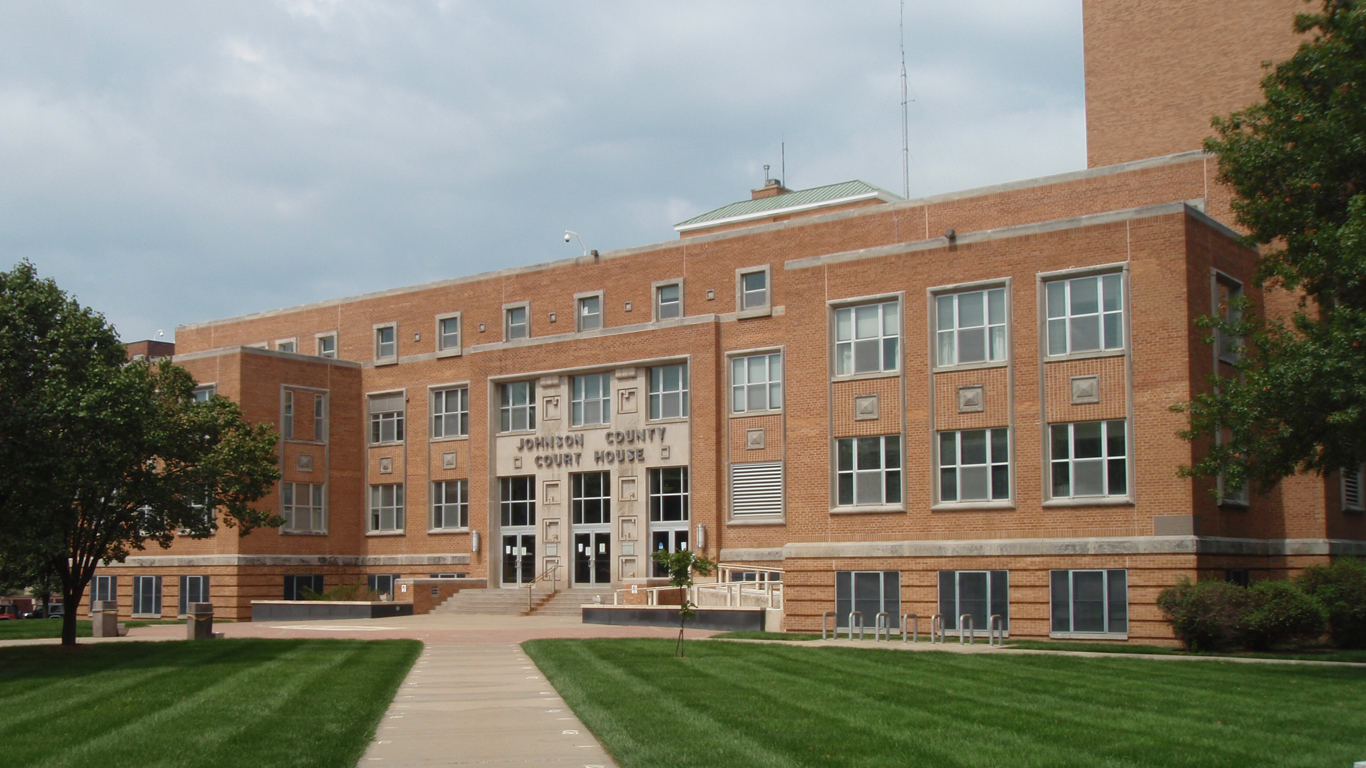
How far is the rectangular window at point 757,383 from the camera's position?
44531mm

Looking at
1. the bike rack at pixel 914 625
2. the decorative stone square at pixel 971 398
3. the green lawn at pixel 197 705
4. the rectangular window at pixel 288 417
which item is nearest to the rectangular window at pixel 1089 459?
the decorative stone square at pixel 971 398

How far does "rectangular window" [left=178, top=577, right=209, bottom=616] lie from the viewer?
50062 millimetres

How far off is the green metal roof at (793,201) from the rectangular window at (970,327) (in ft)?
74.2

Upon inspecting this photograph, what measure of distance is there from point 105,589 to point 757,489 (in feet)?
90.7

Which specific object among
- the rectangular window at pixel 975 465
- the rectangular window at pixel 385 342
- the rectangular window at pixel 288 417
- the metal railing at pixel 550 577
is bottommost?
the metal railing at pixel 550 577

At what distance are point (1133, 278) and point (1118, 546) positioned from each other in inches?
245

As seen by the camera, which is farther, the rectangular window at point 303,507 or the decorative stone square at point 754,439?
the rectangular window at point 303,507

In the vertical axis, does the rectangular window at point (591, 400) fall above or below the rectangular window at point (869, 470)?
above

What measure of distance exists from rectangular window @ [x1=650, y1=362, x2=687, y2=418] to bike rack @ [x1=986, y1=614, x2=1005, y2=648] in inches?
656

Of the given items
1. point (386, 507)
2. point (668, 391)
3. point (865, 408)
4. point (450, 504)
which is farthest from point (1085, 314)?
point (386, 507)

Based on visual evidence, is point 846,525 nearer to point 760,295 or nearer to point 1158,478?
point 1158,478

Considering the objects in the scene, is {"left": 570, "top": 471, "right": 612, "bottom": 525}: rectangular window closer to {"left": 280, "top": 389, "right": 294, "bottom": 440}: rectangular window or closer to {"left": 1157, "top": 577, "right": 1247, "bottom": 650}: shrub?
{"left": 280, "top": 389, "right": 294, "bottom": 440}: rectangular window

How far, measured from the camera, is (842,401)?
35.2 meters

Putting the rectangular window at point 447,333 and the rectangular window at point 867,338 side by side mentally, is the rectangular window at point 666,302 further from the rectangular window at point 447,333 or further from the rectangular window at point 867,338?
the rectangular window at point 867,338
